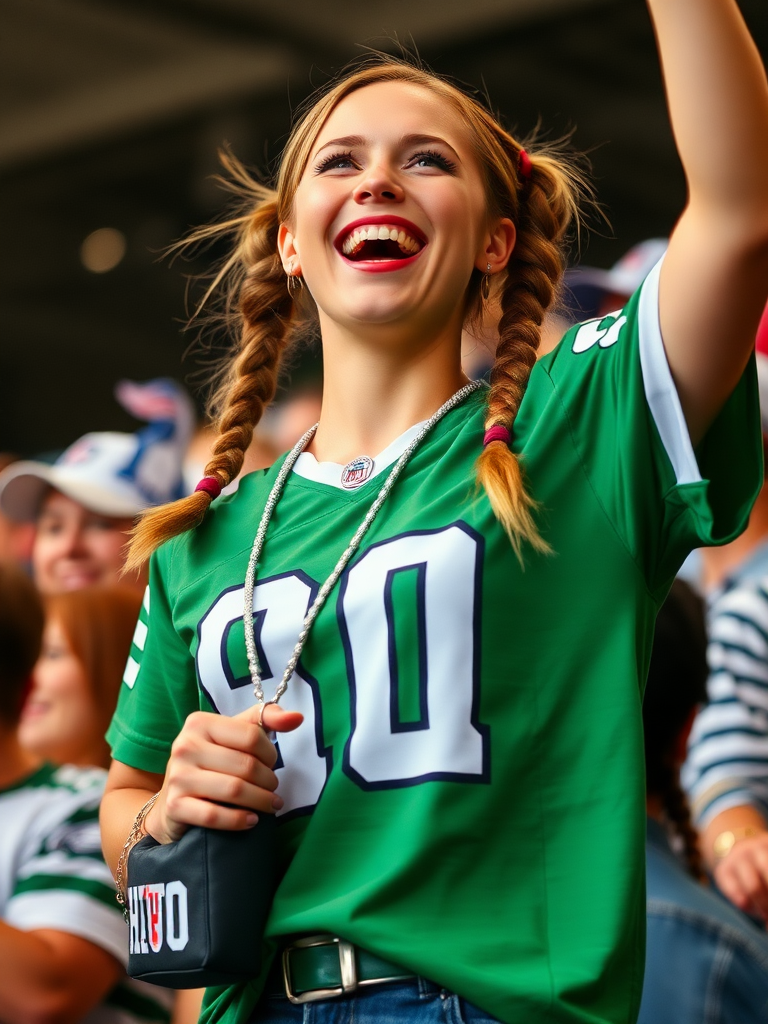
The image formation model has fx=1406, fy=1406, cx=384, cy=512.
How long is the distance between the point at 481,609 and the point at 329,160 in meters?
0.62

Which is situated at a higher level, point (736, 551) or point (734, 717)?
point (736, 551)

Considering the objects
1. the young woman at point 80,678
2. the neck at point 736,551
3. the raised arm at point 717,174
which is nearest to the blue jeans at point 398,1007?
the raised arm at point 717,174

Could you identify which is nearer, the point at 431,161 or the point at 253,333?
the point at 431,161

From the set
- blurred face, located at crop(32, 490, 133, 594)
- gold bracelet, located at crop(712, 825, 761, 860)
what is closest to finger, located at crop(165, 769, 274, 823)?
gold bracelet, located at crop(712, 825, 761, 860)

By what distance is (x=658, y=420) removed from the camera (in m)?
1.41

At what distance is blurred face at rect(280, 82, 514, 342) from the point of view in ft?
5.25

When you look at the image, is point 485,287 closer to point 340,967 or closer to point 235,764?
point 235,764

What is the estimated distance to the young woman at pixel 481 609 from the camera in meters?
1.32

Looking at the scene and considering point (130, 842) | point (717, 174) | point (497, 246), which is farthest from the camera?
point (497, 246)

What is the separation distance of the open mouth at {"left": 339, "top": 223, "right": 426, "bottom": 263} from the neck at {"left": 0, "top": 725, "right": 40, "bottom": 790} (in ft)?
4.65

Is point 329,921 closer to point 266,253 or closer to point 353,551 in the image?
point 353,551

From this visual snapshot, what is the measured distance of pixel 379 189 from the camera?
159cm

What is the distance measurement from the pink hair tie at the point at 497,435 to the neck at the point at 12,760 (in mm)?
1498

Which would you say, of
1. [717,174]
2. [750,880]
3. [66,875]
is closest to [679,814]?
[750,880]
